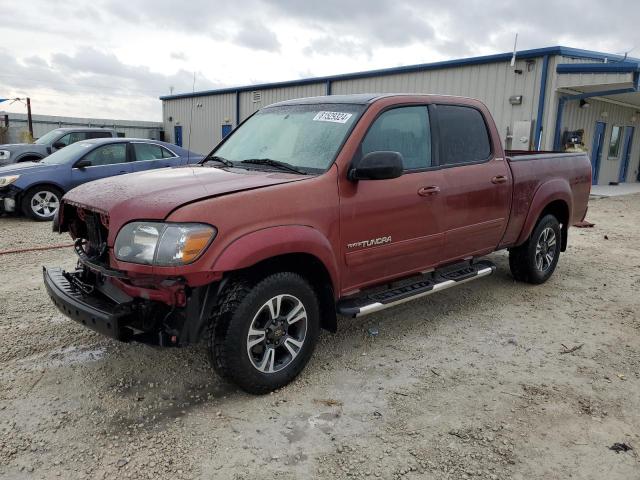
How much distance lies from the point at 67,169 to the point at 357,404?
308 inches

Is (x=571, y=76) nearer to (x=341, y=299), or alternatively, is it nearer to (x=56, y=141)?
(x=341, y=299)

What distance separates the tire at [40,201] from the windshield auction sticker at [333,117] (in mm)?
6806

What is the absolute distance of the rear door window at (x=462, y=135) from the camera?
4332 mm

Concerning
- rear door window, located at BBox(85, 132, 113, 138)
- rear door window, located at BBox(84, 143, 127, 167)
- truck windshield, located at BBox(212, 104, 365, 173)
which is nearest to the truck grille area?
truck windshield, located at BBox(212, 104, 365, 173)

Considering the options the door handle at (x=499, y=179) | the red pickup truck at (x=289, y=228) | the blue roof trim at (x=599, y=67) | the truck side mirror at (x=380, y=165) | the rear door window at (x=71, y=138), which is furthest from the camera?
the rear door window at (x=71, y=138)

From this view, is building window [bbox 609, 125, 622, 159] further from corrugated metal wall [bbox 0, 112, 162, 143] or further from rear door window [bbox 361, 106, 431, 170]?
corrugated metal wall [bbox 0, 112, 162, 143]

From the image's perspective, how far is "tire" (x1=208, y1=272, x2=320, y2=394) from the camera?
2.96 meters

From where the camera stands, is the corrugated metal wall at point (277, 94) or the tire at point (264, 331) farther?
the corrugated metal wall at point (277, 94)

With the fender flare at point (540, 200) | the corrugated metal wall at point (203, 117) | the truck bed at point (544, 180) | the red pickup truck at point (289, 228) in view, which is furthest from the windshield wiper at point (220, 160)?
the corrugated metal wall at point (203, 117)

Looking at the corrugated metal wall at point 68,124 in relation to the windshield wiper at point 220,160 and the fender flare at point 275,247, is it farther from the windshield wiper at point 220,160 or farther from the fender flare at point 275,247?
the fender flare at point 275,247

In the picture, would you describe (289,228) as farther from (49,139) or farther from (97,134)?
(97,134)

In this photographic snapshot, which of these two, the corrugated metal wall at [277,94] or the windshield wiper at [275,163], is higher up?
the corrugated metal wall at [277,94]

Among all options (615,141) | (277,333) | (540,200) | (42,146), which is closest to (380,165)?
(277,333)

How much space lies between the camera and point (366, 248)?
361cm
